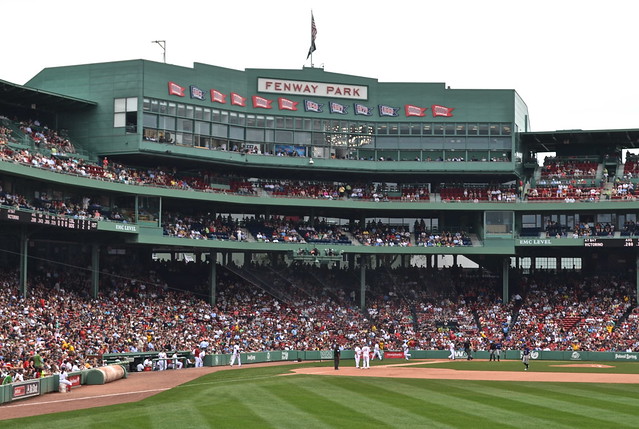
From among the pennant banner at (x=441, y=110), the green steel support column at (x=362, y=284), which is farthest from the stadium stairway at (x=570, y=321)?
the pennant banner at (x=441, y=110)

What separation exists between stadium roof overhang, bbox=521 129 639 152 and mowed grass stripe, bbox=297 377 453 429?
39624 mm

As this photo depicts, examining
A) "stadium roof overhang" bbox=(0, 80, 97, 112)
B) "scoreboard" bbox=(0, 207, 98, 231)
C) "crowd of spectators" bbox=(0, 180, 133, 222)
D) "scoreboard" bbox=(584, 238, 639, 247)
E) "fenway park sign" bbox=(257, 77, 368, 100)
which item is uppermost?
"fenway park sign" bbox=(257, 77, 368, 100)

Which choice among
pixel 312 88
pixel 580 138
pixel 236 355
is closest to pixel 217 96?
pixel 312 88

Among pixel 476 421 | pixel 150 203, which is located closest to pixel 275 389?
pixel 476 421

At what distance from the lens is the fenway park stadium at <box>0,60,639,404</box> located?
57.2 meters

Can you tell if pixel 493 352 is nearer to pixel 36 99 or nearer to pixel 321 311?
pixel 321 311

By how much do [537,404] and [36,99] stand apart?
4151 centimetres

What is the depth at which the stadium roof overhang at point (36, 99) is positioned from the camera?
54459 mm

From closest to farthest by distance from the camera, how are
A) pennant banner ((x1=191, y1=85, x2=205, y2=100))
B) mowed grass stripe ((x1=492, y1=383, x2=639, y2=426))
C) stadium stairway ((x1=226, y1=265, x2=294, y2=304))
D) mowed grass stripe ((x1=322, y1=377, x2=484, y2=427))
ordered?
mowed grass stripe ((x1=322, y1=377, x2=484, y2=427)) < mowed grass stripe ((x1=492, y1=383, x2=639, y2=426)) < pennant banner ((x1=191, y1=85, x2=205, y2=100)) < stadium stairway ((x1=226, y1=265, x2=294, y2=304))

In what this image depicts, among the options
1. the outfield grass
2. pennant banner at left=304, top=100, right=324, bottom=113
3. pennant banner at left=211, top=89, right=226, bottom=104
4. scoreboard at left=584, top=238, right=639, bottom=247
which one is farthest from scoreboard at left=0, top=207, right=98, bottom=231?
scoreboard at left=584, top=238, right=639, bottom=247

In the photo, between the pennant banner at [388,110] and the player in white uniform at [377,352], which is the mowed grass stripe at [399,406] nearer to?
the player in white uniform at [377,352]

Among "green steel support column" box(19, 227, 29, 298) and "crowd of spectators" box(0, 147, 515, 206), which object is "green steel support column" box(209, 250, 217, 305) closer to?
"crowd of spectators" box(0, 147, 515, 206)

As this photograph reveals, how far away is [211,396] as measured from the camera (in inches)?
1270

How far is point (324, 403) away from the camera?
30031mm
